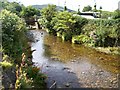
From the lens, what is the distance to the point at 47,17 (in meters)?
35.8

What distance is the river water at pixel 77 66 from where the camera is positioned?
44.9ft

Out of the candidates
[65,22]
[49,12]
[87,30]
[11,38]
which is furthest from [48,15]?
[11,38]

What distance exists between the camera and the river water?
1370cm

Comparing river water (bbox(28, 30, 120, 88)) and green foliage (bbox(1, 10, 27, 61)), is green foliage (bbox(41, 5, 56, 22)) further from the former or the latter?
green foliage (bbox(1, 10, 27, 61))

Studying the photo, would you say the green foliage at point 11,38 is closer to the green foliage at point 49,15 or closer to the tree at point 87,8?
the green foliage at point 49,15

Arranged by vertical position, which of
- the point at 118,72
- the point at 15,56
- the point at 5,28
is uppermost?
the point at 5,28

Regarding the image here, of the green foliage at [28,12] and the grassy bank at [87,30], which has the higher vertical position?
the green foliage at [28,12]

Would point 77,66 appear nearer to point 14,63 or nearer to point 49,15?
point 14,63

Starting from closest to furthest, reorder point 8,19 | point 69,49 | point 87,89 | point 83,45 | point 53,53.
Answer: point 87,89, point 8,19, point 53,53, point 69,49, point 83,45

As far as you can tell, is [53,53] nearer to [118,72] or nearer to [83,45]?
[83,45]

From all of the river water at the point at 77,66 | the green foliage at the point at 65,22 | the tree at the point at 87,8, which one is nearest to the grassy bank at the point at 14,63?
the river water at the point at 77,66

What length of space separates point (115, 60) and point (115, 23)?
21.8 ft

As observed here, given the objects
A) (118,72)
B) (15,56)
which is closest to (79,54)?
(118,72)

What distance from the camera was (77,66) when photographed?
57.0 feet
